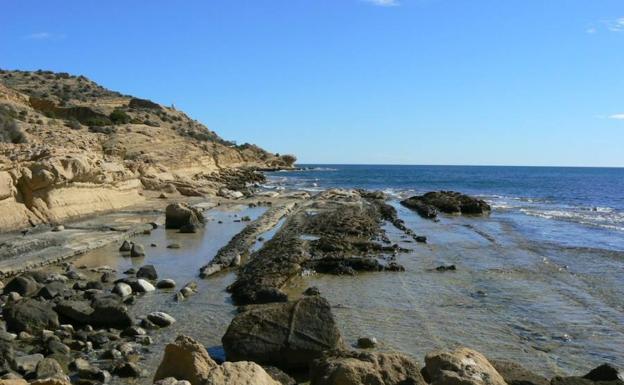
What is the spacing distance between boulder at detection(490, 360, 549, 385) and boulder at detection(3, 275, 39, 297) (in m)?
9.95

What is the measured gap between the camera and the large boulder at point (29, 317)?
10.3m

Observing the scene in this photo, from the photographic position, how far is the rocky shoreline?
261 inches

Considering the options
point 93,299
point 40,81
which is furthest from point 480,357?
point 40,81

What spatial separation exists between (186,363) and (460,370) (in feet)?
10.4

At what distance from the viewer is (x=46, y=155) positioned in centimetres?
2372

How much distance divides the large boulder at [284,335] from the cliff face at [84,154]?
48.4ft

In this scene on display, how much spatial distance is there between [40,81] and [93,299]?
236 feet

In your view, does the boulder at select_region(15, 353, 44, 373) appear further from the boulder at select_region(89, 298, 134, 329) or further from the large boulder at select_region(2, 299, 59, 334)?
the boulder at select_region(89, 298, 134, 329)

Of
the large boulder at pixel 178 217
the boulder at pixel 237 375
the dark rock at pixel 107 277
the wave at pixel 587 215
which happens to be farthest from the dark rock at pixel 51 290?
the wave at pixel 587 215

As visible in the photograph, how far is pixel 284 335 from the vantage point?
9055 mm

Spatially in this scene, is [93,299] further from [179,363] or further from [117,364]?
[179,363]

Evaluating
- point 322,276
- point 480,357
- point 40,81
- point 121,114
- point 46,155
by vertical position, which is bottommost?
point 322,276

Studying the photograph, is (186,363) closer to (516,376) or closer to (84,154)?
(516,376)

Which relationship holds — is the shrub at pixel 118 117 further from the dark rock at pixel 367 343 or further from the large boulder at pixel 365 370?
the large boulder at pixel 365 370
